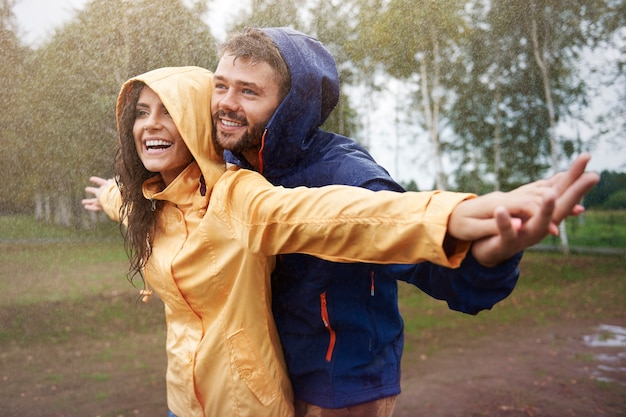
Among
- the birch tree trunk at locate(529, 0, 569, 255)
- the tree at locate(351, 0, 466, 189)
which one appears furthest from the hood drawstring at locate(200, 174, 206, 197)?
the birch tree trunk at locate(529, 0, 569, 255)

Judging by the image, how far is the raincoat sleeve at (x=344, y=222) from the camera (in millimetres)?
1104

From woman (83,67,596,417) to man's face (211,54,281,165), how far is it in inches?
4.5

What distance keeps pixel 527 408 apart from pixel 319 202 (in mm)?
3533

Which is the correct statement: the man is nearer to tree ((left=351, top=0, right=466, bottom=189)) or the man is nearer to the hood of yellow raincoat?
the hood of yellow raincoat

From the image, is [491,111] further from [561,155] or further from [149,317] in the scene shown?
[149,317]

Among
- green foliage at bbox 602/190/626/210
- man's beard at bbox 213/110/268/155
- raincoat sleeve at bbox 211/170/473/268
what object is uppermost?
man's beard at bbox 213/110/268/155

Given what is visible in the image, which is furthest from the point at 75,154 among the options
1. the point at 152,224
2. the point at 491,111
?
the point at 491,111

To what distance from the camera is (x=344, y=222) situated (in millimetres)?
1233

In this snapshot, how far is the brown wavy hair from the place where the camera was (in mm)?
1956

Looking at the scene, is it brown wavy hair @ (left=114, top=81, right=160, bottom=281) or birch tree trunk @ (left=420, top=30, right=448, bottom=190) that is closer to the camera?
brown wavy hair @ (left=114, top=81, right=160, bottom=281)

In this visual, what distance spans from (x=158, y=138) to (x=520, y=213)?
1.29 metres

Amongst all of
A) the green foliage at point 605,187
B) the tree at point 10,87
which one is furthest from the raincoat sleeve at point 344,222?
the green foliage at point 605,187

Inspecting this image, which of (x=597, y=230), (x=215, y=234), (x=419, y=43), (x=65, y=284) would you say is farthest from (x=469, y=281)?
(x=597, y=230)

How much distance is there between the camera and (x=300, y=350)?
5.95 ft
